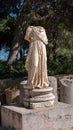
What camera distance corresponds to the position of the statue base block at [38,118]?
25.8 feet

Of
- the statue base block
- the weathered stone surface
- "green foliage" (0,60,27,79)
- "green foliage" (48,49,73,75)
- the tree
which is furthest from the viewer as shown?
"green foliage" (48,49,73,75)

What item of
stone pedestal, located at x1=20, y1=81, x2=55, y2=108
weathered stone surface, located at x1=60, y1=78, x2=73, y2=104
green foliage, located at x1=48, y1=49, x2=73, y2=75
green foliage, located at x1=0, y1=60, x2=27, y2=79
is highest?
stone pedestal, located at x1=20, y1=81, x2=55, y2=108

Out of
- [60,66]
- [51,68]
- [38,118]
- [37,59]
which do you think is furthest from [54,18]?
[38,118]

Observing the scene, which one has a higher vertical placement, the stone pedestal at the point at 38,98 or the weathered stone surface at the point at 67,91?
the stone pedestal at the point at 38,98

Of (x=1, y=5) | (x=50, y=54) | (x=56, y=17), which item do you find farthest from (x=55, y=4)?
(x=1, y=5)

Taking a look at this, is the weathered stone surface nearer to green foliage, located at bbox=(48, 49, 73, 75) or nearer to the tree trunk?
green foliage, located at bbox=(48, 49, 73, 75)

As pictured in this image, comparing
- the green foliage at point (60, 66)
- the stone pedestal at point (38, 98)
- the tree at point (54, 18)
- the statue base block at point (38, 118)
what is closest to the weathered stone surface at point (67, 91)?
the tree at point (54, 18)

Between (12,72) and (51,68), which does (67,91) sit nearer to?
(12,72)

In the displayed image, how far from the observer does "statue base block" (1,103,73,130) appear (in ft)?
25.8

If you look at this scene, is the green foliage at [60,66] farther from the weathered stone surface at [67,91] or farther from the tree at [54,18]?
the weathered stone surface at [67,91]

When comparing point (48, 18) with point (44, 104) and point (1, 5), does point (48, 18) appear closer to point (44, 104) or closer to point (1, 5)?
point (1, 5)

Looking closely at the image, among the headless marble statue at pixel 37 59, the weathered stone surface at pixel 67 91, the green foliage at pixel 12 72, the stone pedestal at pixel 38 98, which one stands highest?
the headless marble statue at pixel 37 59

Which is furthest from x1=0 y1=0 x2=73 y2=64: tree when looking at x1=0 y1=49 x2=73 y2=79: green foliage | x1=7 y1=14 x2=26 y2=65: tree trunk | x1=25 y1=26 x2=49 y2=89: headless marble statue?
x1=25 y1=26 x2=49 y2=89: headless marble statue

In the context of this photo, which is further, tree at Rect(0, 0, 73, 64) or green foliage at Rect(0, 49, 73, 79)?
green foliage at Rect(0, 49, 73, 79)
